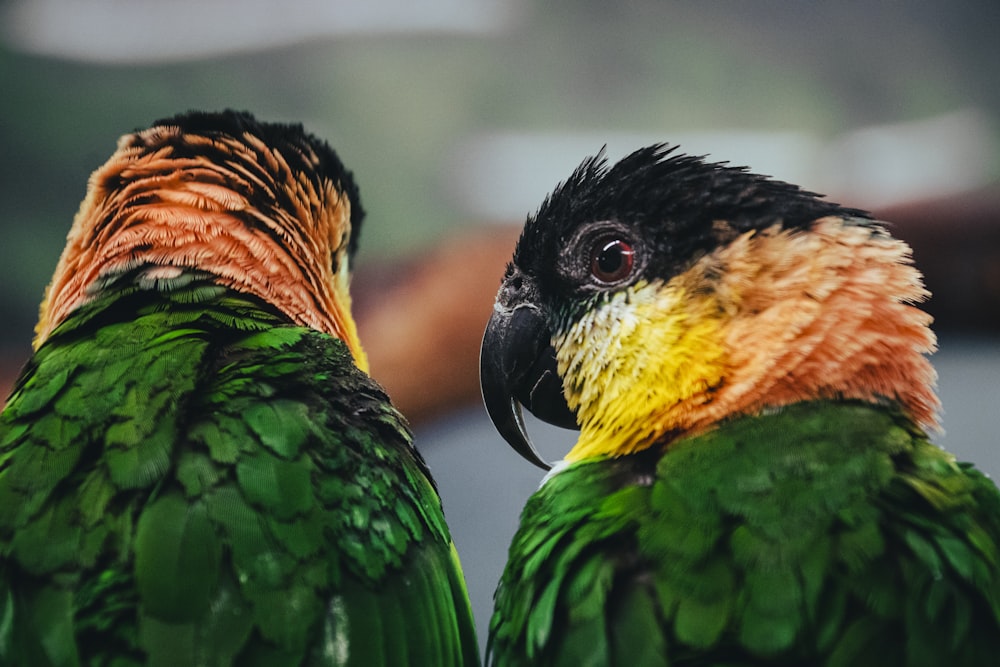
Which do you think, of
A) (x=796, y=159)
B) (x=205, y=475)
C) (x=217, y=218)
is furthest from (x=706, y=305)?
(x=796, y=159)

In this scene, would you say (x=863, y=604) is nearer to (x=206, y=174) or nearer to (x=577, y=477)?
(x=577, y=477)

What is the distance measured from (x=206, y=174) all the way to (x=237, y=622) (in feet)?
2.37

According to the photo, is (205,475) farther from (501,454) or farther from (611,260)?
(501,454)

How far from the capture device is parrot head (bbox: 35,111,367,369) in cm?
121

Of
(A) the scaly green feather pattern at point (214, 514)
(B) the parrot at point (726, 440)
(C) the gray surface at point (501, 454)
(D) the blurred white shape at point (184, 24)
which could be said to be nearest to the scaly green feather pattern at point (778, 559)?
(B) the parrot at point (726, 440)

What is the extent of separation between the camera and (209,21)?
1.74 meters

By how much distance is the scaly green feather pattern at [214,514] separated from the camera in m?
0.85

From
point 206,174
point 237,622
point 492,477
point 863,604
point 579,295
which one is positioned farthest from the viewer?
point 492,477

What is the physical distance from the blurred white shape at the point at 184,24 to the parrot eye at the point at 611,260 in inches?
34.8

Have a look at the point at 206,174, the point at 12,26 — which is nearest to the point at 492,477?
the point at 206,174

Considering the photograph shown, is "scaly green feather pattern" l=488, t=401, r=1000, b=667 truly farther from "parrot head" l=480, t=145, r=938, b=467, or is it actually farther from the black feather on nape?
the black feather on nape

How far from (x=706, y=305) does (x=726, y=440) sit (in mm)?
189

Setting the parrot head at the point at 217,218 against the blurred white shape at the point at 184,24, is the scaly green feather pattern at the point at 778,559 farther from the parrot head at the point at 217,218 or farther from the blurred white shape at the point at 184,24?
the blurred white shape at the point at 184,24

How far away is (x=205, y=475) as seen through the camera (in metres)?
0.90
